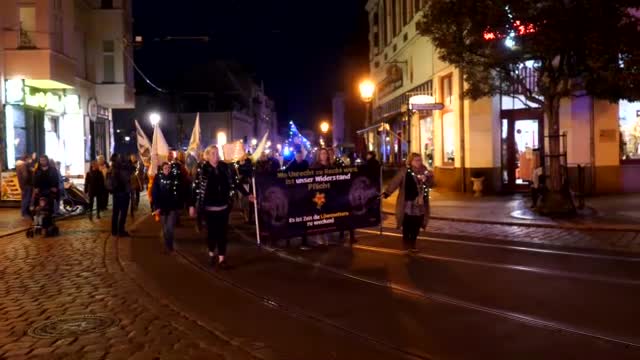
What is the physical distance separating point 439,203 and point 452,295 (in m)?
12.7

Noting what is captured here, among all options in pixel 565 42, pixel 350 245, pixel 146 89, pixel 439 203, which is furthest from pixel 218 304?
pixel 146 89

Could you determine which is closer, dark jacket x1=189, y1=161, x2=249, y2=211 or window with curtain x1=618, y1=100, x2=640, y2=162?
dark jacket x1=189, y1=161, x2=249, y2=211

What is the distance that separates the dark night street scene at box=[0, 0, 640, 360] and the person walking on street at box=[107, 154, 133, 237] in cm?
3

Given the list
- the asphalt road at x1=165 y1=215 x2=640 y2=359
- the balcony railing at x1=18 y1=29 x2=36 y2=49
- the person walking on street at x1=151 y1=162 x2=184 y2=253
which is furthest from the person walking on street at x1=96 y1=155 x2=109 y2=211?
the balcony railing at x1=18 y1=29 x2=36 y2=49

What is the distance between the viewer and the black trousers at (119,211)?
49.2 ft

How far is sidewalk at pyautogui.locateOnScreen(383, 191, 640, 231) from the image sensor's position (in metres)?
15.2

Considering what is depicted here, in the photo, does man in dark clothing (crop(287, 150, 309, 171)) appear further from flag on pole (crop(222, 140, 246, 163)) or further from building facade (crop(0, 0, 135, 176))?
building facade (crop(0, 0, 135, 176))

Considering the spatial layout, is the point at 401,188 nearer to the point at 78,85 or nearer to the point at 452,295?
the point at 452,295

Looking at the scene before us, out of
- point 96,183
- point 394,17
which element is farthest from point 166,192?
point 394,17

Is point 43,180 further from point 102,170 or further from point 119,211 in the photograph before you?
point 102,170

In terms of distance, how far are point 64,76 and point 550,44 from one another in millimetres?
19198

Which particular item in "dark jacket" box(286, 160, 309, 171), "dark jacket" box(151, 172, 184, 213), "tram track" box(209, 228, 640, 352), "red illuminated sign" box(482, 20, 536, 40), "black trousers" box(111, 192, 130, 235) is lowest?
"tram track" box(209, 228, 640, 352)

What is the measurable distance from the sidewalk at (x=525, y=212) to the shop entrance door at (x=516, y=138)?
142cm

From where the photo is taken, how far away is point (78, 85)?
102 feet
